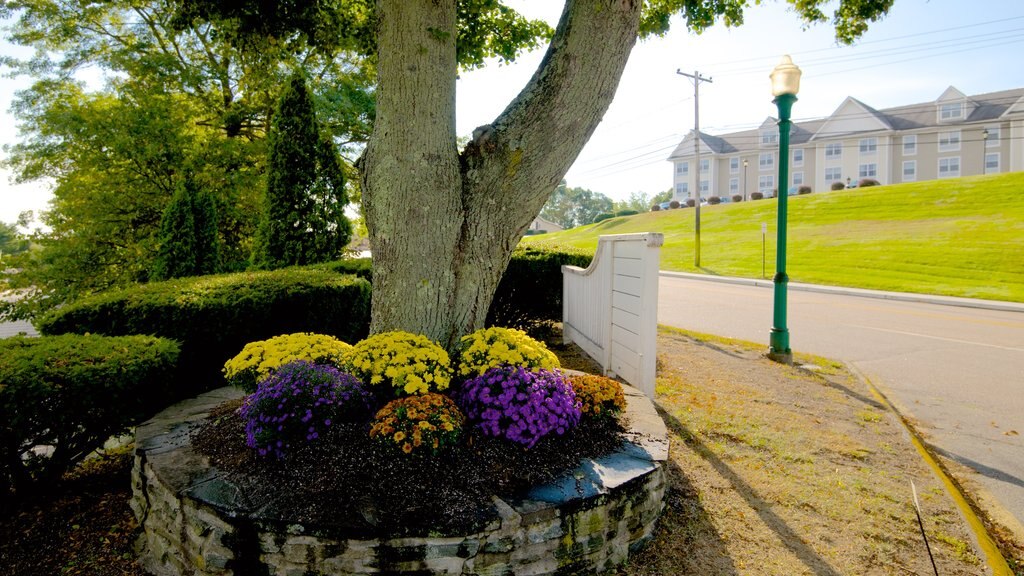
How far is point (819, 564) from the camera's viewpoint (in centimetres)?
256

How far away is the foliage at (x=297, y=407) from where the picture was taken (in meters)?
2.75

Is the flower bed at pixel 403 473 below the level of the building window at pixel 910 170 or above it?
below

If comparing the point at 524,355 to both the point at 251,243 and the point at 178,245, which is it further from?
the point at 251,243

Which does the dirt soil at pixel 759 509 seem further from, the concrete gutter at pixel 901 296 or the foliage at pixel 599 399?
the concrete gutter at pixel 901 296

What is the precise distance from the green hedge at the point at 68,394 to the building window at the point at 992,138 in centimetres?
5773

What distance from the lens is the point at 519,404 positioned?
3033 millimetres

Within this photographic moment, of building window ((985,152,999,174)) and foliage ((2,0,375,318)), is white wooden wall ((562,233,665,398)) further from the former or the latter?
building window ((985,152,999,174))

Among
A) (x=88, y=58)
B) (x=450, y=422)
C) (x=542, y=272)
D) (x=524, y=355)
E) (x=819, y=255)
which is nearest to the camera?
(x=450, y=422)

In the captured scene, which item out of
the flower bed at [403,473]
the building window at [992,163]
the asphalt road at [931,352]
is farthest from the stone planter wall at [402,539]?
the building window at [992,163]

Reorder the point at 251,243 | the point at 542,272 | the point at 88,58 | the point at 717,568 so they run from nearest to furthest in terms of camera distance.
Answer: the point at 717,568, the point at 542,272, the point at 251,243, the point at 88,58

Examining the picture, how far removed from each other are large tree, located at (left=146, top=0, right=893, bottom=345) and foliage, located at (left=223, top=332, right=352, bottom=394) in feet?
1.44

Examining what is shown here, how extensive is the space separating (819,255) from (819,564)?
25187 millimetres

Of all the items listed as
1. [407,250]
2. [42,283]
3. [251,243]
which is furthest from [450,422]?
[42,283]

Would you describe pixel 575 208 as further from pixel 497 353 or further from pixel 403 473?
pixel 403 473
